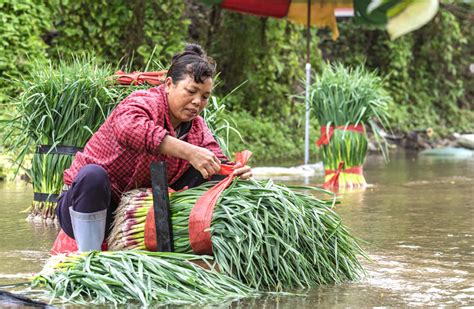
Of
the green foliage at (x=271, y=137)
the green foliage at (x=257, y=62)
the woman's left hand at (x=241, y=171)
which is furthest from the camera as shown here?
the green foliage at (x=257, y=62)

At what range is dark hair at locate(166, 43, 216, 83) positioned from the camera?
3.03m

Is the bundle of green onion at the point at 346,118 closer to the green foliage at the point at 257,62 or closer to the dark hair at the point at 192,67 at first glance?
the dark hair at the point at 192,67

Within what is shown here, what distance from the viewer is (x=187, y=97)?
120 inches

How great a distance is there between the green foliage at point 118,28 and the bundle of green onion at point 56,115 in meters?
4.21

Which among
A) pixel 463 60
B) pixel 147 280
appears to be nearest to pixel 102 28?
pixel 147 280

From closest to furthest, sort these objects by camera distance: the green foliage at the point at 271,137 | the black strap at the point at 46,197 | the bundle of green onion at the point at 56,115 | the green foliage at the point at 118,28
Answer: the bundle of green onion at the point at 56,115
the black strap at the point at 46,197
the green foliage at the point at 118,28
the green foliage at the point at 271,137

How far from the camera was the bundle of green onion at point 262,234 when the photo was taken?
291 cm

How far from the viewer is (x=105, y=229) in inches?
124

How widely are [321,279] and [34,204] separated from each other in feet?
7.40

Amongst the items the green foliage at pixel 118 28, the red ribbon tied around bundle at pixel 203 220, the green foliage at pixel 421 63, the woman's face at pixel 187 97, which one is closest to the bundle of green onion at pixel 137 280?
the red ribbon tied around bundle at pixel 203 220

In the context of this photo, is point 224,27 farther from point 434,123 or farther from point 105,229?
point 105,229

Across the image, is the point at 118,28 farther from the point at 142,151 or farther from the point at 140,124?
the point at 140,124

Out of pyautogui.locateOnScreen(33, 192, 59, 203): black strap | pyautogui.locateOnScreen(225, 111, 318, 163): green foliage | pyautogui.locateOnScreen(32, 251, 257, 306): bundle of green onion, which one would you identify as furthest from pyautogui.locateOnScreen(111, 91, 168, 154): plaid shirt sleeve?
pyautogui.locateOnScreen(225, 111, 318, 163): green foliage

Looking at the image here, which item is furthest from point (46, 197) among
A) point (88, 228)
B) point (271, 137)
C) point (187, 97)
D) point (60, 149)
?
point (271, 137)
